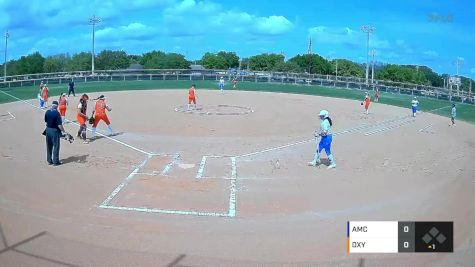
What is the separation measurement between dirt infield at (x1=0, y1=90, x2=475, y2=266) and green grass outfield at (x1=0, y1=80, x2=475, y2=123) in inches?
659

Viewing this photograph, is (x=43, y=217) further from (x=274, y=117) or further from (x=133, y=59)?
(x=133, y=59)

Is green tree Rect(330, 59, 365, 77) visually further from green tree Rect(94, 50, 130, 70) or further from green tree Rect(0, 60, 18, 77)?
green tree Rect(0, 60, 18, 77)

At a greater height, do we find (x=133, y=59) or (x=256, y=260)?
(x=133, y=59)

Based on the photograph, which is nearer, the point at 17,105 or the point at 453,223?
the point at 453,223

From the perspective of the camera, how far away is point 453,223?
8.92 meters

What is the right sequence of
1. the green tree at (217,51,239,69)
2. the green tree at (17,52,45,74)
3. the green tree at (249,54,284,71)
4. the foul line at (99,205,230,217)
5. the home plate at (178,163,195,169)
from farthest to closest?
the green tree at (217,51,239,69) < the green tree at (249,54,284,71) < the green tree at (17,52,45,74) < the home plate at (178,163,195,169) < the foul line at (99,205,230,217)

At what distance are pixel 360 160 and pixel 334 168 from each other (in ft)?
6.32

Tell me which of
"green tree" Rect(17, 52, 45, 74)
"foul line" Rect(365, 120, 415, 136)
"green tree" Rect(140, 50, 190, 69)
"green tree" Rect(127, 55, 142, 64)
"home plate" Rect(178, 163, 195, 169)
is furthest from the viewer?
"green tree" Rect(127, 55, 142, 64)

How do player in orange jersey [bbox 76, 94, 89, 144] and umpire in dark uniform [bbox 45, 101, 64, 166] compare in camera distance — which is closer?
umpire in dark uniform [bbox 45, 101, 64, 166]

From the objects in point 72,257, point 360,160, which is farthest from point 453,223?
point 72,257

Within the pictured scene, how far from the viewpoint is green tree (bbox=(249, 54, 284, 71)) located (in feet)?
387
